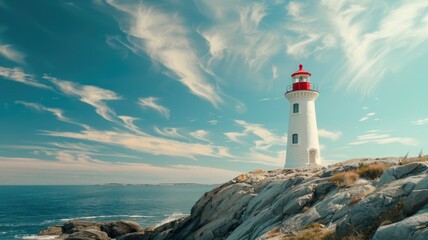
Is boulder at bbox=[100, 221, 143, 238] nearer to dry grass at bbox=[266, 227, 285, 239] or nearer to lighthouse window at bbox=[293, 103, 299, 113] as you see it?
lighthouse window at bbox=[293, 103, 299, 113]

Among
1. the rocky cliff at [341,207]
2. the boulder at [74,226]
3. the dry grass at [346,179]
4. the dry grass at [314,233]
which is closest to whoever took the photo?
the rocky cliff at [341,207]

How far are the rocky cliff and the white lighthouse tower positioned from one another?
1304 centimetres

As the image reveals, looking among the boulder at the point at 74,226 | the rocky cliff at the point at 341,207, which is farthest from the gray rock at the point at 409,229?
the boulder at the point at 74,226

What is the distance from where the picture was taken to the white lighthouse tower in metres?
37.3

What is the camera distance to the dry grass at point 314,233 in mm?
11047

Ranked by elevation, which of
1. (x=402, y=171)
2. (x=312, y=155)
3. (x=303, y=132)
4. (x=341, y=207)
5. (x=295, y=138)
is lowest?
(x=341, y=207)

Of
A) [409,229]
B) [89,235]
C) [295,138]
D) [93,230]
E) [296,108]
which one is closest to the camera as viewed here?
[409,229]

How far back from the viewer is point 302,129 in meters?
37.8

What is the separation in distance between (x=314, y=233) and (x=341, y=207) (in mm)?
2130

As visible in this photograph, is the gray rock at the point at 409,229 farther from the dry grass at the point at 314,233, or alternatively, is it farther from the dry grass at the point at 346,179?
the dry grass at the point at 346,179

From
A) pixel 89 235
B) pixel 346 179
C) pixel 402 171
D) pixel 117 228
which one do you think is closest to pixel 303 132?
pixel 346 179

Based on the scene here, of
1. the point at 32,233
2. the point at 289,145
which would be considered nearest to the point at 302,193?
the point at 289,145

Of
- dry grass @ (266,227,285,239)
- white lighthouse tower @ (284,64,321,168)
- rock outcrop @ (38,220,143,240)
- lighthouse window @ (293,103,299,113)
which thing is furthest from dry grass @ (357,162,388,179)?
rock outcrop @ (38,220,143,240)

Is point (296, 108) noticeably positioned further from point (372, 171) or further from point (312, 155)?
point (372, 171)
